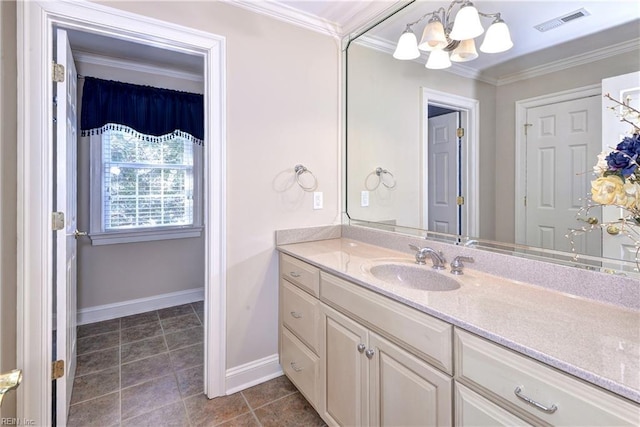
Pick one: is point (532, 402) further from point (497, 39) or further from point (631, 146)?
point (497, 39)

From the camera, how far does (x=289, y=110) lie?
2049mm

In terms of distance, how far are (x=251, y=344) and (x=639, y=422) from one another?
1.78 m

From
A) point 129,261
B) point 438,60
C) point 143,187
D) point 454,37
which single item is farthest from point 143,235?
point 454,37

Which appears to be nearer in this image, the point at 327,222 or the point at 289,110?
the point at 289,110

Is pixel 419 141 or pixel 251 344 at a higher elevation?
pixel 419 141

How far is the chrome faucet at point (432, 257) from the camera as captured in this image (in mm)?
1495

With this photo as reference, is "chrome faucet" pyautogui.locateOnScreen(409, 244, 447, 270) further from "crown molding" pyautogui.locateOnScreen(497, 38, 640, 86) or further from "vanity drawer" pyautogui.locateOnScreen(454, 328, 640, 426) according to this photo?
"crown molding" pyautogui.locateOnScreen(497, 38, 640, 86)

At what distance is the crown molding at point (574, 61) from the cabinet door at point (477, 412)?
1.21 meters

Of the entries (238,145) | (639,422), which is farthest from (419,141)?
(639,422)

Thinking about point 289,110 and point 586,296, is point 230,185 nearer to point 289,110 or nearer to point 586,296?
point 289,110

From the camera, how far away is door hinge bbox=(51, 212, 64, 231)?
149cm

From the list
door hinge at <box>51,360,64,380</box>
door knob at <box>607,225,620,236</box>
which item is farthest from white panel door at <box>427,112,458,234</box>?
door hinge at <box>51,360,64,380</box>

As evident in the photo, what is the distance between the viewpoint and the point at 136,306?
3.06 m

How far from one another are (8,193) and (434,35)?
81.6 inches
